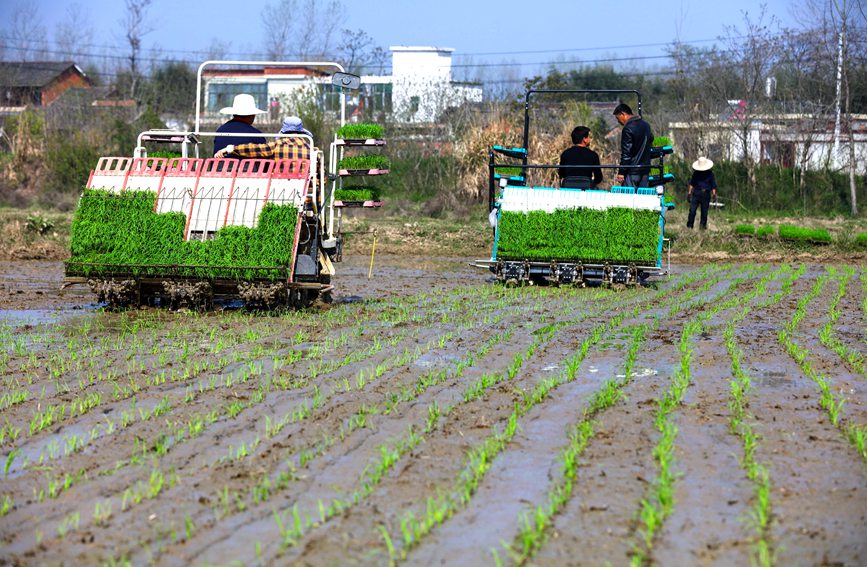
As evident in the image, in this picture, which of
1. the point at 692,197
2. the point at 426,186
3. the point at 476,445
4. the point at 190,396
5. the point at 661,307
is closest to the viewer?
the point at 476,445

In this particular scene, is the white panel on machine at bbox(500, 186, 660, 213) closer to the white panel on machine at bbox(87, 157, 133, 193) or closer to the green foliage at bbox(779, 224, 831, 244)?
the white panel on machine at bbox(87, 157, 133, 193)

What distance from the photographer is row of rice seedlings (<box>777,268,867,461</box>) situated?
6.20 meters

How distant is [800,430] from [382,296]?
794 cm

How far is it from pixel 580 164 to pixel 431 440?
9.97 metres

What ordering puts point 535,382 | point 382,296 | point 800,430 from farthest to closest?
point 382,296 → point 535,382 → point 800,430

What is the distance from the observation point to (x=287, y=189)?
1202cm

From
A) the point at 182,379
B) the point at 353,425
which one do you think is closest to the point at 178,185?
the point at 182,379

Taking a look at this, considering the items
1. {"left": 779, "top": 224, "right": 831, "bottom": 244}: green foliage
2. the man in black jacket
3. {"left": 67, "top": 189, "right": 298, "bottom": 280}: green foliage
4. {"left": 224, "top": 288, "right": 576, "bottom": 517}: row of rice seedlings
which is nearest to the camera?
{"left": 224, "top": 288, "right": 576, "bottom": 517}: row of rice seedlings

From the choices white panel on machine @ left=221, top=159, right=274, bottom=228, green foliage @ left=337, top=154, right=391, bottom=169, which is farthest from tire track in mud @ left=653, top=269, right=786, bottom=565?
green foliage @ left=337, top=154, right=391, bottom=169

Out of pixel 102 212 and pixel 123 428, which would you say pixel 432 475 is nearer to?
pixel 123 428

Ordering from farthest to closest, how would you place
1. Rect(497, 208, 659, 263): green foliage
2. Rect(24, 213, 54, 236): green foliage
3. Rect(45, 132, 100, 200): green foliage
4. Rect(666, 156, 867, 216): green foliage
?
Rect(45, 132, 100, 200): green foliage → Rect(666, 156, 867, 216): green foliage → Rect(24, 213, 54, 236): green foliage → Rect(497, 208, 659, 263): green foliage

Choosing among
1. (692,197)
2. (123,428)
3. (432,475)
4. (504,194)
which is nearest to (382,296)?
(504,194)

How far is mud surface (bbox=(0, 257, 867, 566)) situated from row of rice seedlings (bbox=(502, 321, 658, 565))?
0.07ft

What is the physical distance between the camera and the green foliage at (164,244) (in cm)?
1150
